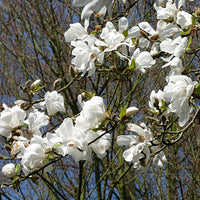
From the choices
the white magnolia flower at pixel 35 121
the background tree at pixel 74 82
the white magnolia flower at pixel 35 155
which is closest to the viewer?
the white magnolia flower at pixel 35 155

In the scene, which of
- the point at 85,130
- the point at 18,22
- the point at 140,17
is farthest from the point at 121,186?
the point at 85,130

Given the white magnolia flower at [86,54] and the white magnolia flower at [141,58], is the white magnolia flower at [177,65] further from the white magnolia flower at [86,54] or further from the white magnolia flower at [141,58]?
the white magnolia flower at [86,54]

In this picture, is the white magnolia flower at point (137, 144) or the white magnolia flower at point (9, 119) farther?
the white magnolia flower at point (9, 119)

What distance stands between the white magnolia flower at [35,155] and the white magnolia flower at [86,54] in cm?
33

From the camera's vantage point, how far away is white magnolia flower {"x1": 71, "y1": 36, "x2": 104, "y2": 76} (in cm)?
127

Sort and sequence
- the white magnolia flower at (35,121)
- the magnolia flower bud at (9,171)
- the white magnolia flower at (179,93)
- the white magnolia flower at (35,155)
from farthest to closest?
the white magnolia flower at (35,121), the magnolia flower bud at (9,171), the white magnolia flower at (35,155), the white magnolia flower at (179,93)

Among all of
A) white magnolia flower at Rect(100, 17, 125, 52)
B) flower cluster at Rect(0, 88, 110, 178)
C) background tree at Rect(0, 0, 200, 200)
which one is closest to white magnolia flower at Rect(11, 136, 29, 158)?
flower cluster at Rect(0, 88, 110, 178)

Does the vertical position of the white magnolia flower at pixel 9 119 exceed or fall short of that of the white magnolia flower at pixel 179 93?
it exceeds it

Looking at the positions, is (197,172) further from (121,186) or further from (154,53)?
(154,53)

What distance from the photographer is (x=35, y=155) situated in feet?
3.66

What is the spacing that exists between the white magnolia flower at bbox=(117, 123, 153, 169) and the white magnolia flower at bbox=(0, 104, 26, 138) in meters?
0.44

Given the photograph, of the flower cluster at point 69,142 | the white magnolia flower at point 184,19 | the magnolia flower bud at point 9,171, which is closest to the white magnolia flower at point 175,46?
the white magnolia flower at point 184,19

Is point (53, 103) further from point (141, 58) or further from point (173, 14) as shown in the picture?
point (173, 14)

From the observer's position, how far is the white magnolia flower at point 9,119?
4.32 ft
